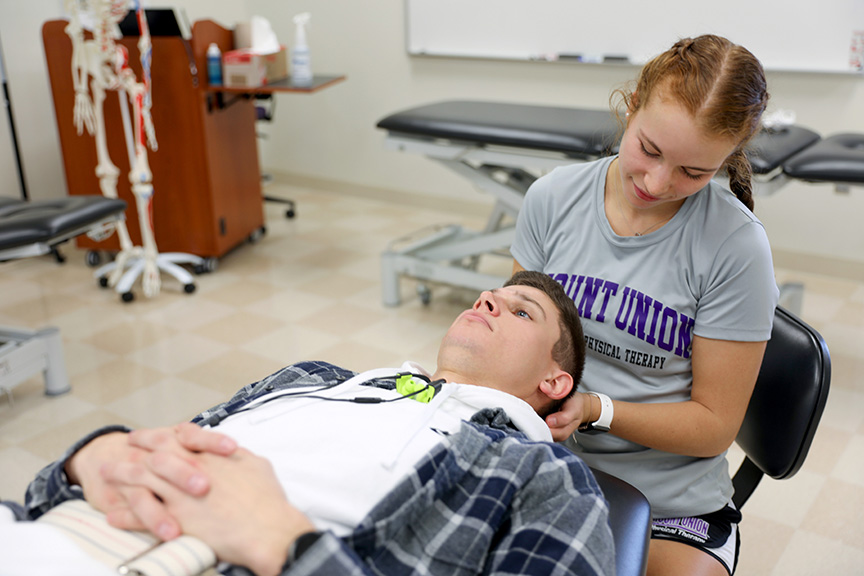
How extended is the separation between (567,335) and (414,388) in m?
0.27

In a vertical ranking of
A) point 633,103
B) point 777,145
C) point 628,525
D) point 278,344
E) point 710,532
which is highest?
point 633,103

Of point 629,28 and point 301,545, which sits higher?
point 629,28

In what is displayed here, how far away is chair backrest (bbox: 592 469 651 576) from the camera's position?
982 millimetres

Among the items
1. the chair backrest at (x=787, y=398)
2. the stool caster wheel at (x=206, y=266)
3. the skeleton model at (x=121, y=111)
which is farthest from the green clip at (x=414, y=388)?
the stool caster wheel at (x=206, y=266)

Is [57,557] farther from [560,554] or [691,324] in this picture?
[691,324]

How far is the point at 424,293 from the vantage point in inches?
128

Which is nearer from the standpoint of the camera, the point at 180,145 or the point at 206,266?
the point at 180,145

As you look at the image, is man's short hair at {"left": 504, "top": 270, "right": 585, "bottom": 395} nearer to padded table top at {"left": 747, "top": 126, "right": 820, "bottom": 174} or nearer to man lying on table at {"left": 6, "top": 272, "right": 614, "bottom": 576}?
man lying on table at {"left": 6, "top": 272, "right": 614, "bottom": 576}

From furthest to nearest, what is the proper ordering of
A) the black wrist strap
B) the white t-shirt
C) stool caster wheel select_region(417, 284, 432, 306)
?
stool caster wheel select_region(417, 284, 432, 306), the white t-shirt, the black wrist strap

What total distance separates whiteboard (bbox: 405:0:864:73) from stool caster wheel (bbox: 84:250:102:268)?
2.03 meters

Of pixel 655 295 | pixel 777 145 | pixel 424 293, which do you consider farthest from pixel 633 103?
pixel 424 293

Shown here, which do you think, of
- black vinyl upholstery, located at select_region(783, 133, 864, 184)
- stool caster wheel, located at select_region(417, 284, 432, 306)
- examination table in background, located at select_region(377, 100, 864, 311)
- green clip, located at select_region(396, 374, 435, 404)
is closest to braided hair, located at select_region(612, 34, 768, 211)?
green clip, located at select_region(396, 374, 435, 404)

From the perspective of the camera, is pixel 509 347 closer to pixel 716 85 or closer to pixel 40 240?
pixel 716 85

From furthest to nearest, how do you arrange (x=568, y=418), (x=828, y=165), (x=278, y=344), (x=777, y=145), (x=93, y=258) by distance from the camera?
(x=93, y=258) → (x=278, y=344) → (x=777, y=145) → (x=828, y=165) → (x=568, y=418)
